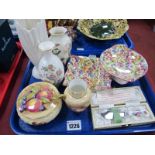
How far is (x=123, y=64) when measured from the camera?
83 cm

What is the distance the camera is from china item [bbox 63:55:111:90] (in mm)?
764

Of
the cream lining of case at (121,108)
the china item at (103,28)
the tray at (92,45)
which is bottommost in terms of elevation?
the cream lining of case at (121,108)

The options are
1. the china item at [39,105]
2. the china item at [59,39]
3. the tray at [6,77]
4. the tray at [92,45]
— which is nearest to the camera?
the china item at [39,105]

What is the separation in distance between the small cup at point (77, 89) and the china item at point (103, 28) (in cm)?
39

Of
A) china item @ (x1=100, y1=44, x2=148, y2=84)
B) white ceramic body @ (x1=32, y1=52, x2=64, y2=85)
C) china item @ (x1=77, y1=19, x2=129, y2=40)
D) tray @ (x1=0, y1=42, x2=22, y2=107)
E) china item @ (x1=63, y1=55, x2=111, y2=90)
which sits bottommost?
tray @ (x1=0, y1=42, x2=22, y2=107)

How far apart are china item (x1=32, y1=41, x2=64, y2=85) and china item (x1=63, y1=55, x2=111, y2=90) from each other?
0.25 feet

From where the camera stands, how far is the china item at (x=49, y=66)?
25.0 inches

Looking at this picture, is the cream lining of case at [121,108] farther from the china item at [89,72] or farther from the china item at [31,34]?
the china item at [31,34]

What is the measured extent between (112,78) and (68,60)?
0.75 ft

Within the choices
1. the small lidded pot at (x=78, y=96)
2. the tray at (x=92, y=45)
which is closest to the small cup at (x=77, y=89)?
the small lidded pot at (x=78, y=96)

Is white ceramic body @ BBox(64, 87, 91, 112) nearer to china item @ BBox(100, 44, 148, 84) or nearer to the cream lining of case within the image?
the cream lining of case

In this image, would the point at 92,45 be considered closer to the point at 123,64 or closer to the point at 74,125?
the point at 123,64

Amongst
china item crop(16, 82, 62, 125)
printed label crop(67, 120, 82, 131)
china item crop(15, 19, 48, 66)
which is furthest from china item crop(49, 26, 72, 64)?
printed label crop(67, 120, 82, 131)

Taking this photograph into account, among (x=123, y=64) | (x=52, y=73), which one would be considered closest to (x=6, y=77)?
(x=52, y=73)
